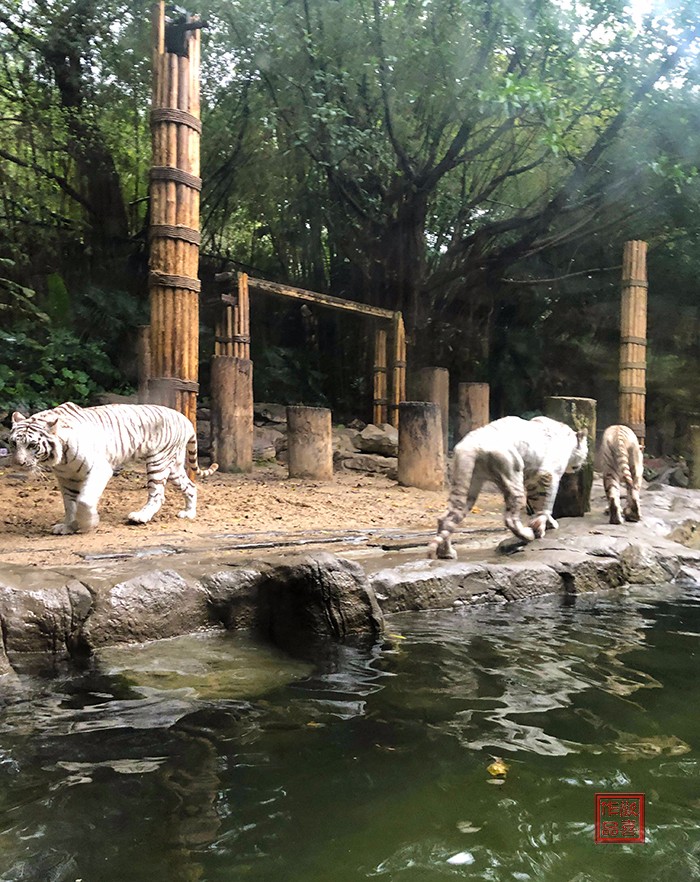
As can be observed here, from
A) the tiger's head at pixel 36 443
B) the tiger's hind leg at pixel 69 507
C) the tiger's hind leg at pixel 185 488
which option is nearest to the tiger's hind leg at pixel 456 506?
the tiger's hind leg at pixel 185 488

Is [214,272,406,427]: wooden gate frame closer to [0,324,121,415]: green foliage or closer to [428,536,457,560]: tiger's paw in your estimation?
[0,324,121,415]: green foliage

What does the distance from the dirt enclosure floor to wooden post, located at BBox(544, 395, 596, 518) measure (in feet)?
2.25

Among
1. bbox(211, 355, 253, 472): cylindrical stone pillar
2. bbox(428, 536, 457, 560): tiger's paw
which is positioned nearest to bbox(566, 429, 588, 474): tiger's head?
bbox(428, 536, 457, 560): tiger's paw

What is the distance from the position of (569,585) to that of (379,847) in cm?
324

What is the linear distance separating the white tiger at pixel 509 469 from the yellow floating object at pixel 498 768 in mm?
2334

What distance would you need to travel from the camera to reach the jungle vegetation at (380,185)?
10398 mm

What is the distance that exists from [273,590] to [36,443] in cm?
204

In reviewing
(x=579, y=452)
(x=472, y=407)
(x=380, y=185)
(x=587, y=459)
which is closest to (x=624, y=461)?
(x=587, y=459)

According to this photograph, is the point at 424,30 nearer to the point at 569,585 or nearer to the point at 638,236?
the point at 638,236

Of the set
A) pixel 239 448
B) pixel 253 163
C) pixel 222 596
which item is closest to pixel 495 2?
pixel 253 163

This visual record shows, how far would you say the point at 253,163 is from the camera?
13633 mm

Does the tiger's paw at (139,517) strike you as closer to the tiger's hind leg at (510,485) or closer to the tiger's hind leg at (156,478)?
the tiger's hind leg at (156,478)

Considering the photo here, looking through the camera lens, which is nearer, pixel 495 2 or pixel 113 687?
pixel 113 687

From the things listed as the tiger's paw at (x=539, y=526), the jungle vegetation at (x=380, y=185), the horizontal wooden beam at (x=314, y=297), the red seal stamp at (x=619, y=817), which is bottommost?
the red seal stamp at (x=619, y=817)
